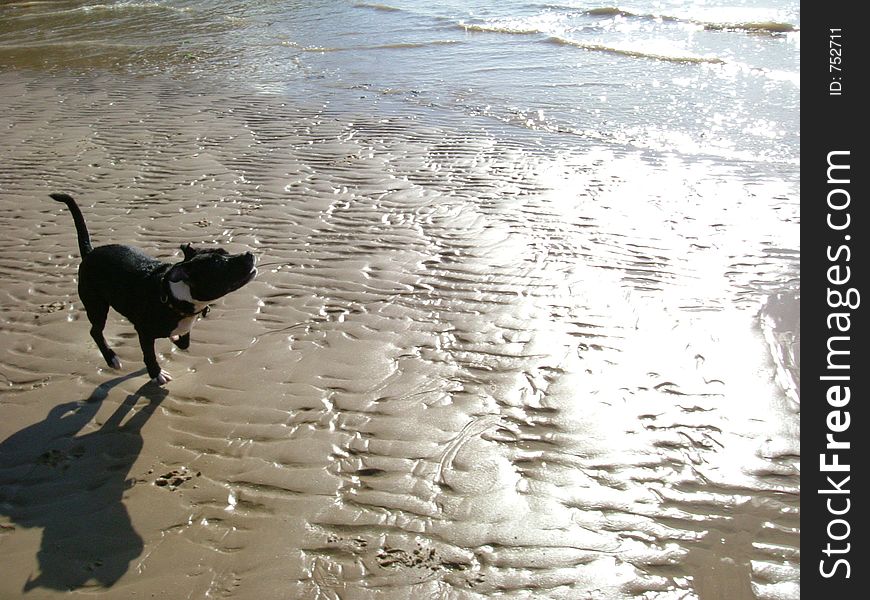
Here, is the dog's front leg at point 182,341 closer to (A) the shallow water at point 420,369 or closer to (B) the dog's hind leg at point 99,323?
(A) the shallow water at point 420,369

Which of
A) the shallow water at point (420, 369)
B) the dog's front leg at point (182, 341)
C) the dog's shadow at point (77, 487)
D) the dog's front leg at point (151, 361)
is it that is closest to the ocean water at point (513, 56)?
the shallow water at point (420, 369)

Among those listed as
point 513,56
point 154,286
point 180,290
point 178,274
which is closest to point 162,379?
point 154,286

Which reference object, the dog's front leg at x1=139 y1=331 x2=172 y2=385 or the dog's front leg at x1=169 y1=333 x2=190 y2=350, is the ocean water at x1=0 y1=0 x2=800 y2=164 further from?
the dog's front leg at x1=139 y1=331 x2=172 y2=385

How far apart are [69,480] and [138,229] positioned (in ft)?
11.9

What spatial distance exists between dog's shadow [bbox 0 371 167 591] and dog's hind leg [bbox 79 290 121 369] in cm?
→ 18

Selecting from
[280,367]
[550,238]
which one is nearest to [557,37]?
[550,238]

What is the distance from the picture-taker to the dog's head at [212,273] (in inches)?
164

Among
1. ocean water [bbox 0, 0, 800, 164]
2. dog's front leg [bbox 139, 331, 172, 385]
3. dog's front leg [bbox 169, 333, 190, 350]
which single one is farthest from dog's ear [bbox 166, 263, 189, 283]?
ocean water [bbox 0, 0, 800, 164]

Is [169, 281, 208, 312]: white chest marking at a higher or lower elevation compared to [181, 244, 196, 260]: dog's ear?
lower

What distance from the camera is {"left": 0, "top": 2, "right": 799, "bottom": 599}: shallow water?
11.8 feet

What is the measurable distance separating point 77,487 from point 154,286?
118cm

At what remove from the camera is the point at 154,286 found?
4.44m

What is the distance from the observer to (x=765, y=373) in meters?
4.89

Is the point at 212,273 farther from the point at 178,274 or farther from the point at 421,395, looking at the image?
the point at 421,395
